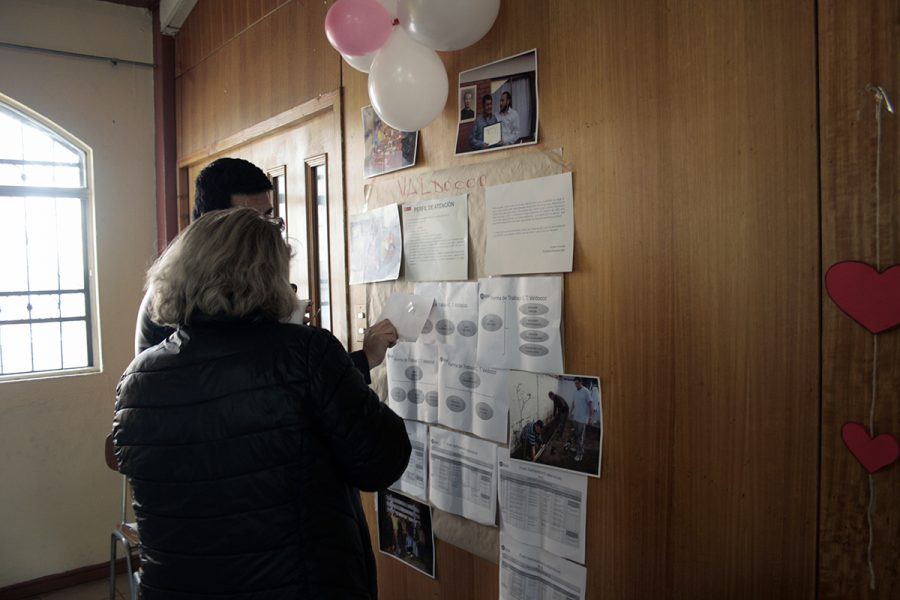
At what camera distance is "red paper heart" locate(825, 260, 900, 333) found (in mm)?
826

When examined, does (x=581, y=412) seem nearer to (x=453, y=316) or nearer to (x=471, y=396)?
(x=471, y=396)

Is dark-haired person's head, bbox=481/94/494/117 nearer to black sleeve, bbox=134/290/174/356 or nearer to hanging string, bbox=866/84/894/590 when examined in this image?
hanging string, bbox=866/84/894/590

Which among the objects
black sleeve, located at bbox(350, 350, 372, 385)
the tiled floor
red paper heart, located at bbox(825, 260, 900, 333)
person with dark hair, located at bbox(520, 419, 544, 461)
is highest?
red paper heart, located at bbox(825, 260, 900, 333)

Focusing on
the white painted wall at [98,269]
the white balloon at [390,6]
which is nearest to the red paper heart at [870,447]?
the white balloon at [390,6]

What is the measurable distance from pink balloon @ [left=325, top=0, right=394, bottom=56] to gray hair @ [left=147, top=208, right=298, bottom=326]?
0.56 metres

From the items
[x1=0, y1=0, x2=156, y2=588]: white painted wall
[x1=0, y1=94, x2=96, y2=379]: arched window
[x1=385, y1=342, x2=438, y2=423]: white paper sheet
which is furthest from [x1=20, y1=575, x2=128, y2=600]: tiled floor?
[x1=385, y1=342, x2=438, y2=423]: white paper sheet

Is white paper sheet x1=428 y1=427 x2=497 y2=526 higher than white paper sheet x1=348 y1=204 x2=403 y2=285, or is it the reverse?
white paper sheet x1=348 y1=204 x2=403 y2=285

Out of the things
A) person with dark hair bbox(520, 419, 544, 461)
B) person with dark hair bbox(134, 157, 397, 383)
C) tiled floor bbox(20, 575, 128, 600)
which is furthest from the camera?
tiled floor bbox(20, 575, 128, 600)

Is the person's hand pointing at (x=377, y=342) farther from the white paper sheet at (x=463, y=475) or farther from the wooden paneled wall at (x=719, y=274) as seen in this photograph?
the wooden paneled wall at (x=719, y=274)

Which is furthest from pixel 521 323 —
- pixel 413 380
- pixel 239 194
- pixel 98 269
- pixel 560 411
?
pixel 98 269

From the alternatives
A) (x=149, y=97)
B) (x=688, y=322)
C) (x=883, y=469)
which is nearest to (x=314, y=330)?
(x=688, y=322)

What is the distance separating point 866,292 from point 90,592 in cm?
349

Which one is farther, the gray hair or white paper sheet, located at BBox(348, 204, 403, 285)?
white paper sheet, located at BBox(348, 204, 403, 285)

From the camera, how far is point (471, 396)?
4.85ft
